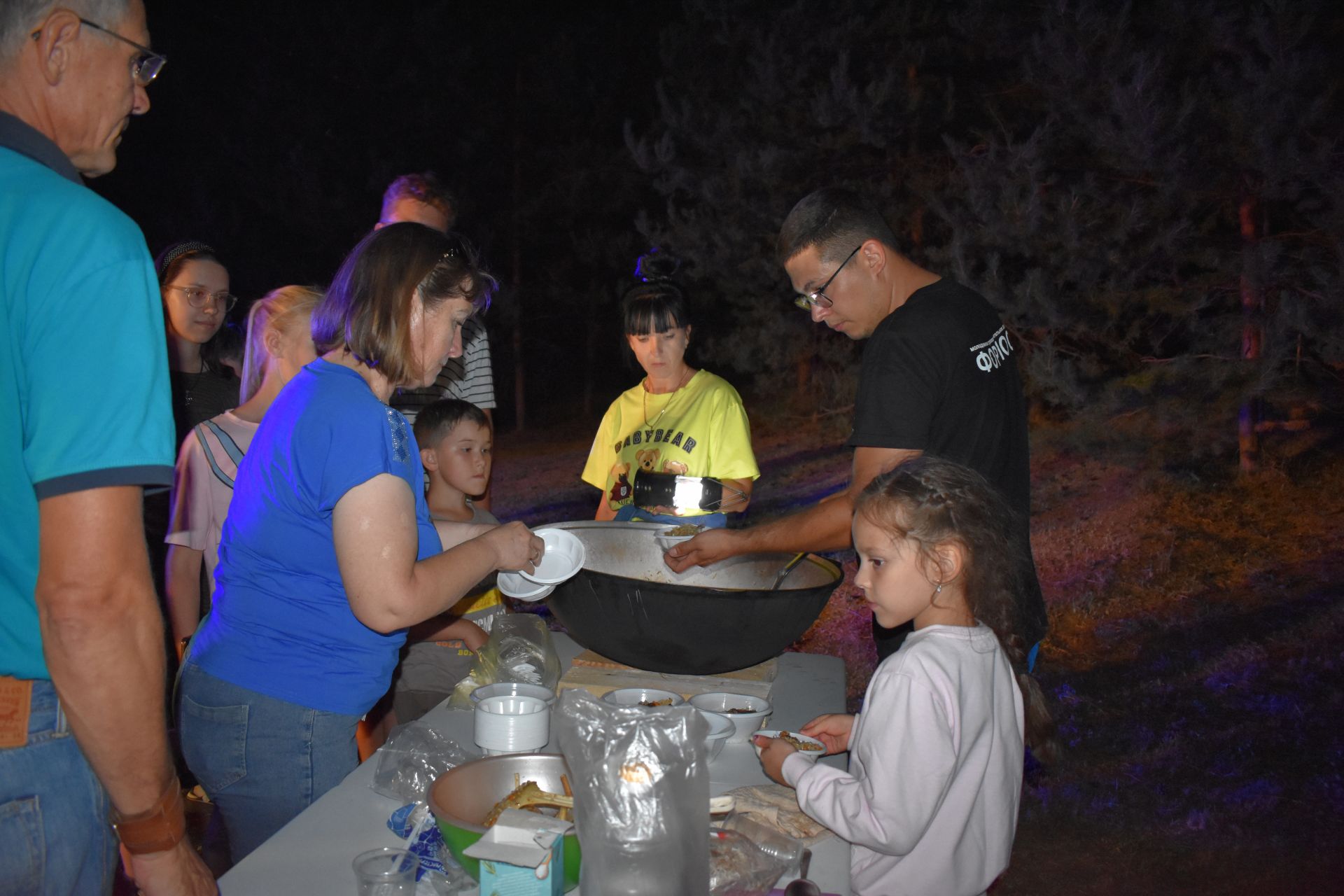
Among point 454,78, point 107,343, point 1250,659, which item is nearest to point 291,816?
point 107,343

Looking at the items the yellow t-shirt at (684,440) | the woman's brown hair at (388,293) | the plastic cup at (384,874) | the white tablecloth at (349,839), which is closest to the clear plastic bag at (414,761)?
the white tablecloth at (349,839)

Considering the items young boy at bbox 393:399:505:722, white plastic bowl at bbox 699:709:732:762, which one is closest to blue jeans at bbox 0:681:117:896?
white plastic bowl at bbox 699:709:732:762

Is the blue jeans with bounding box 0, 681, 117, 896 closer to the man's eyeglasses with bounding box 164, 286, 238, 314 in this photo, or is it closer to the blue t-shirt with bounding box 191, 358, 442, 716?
the blue t-shirt with bounding box 191, 358, 442, 716

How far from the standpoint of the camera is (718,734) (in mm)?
1772

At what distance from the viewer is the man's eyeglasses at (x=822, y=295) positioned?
2.34m

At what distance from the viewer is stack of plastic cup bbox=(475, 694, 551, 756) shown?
5.90 ft

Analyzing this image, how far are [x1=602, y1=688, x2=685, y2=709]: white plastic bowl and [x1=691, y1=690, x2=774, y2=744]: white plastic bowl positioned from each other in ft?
0.16

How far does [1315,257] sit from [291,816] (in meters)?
6.82

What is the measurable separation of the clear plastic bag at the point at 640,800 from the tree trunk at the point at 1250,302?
6374 mm

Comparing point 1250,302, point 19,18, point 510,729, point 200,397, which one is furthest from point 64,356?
point 1250,302

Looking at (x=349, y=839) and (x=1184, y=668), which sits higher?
(x=349, y=839)

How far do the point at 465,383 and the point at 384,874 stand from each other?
2.45 meters

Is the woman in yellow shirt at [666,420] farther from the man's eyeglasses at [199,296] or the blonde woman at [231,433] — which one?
the man's eyeglasses at [199,296]

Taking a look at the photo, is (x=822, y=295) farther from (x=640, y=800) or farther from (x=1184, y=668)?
(x=1184, y=668)
